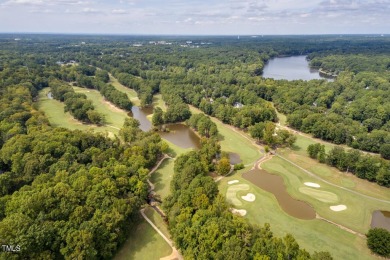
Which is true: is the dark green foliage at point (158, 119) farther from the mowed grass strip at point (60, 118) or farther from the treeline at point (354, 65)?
the treeline at point (354, 65)

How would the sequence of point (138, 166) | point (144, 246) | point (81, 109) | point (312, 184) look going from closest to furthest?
1. point (144, 246)
2. point (138, 166)
3. point (312, 184)
4. point (81, 109)

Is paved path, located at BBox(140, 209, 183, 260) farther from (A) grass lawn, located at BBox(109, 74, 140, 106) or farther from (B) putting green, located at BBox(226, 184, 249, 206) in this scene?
(A) grass lawn, located at BBox(109, 74, 140, 106)

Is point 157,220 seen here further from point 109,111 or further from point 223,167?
point 109,111

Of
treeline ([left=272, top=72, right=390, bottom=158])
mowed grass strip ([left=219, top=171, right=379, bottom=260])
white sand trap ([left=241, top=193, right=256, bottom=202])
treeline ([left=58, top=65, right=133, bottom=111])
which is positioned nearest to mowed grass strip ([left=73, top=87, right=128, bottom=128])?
treeline ([left=58, top=65, right=133, bottom=111])

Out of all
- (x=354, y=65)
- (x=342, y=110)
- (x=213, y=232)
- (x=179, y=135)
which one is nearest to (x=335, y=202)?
(x=213, y=232)

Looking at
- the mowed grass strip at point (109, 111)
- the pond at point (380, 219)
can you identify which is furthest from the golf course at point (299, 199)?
the mowed grass strip at point (109, 111)

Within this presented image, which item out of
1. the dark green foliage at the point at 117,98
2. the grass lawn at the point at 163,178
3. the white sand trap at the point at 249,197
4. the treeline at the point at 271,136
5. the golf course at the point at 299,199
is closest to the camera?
the golf course at the point at 299,199
